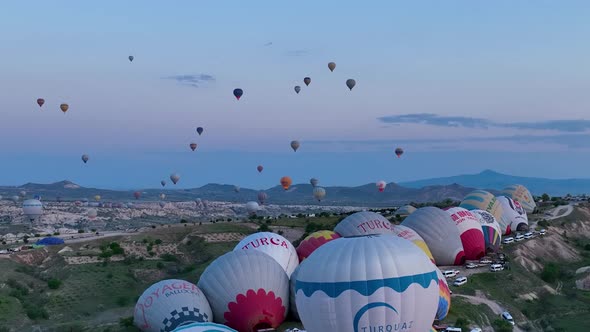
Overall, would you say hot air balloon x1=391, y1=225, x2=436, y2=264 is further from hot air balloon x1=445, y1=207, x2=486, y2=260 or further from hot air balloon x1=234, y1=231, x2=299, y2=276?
hot air balloon x1=234, y1=231, x2=299, y2=276

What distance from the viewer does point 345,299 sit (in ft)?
75.4

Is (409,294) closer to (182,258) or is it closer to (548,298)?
(548,298)

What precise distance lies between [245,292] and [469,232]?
2137 cm

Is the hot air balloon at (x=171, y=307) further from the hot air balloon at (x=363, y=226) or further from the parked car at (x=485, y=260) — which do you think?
the parked car at (x=485, y=260)

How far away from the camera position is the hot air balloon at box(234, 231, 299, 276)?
110 ft

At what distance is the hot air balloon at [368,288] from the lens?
22984 millimetres

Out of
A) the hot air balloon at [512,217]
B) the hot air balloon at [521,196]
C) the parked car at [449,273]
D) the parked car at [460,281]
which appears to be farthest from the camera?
the hot air balloon at [521,196]

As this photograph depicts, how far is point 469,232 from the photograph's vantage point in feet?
149

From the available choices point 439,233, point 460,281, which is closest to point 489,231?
point 439,233

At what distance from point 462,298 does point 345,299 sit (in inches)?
651

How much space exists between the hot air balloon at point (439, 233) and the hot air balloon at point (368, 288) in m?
19.1

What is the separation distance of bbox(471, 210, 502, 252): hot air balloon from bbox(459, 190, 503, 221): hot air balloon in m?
5.28

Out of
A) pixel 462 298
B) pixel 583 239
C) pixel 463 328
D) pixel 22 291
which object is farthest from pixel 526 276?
pixel 22 291

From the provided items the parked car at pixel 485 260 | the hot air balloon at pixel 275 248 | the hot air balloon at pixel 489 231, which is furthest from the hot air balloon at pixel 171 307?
the hot air balloon at pixel 489 231
